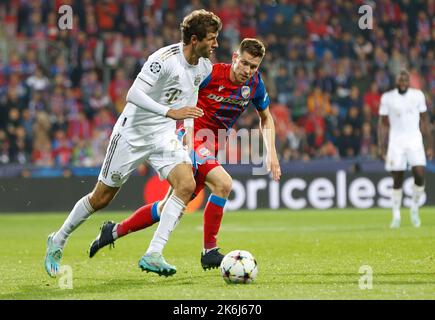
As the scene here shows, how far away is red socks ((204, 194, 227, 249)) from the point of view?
27.4 feet

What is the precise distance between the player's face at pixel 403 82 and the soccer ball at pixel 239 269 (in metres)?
7.13

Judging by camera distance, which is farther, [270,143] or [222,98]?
[222,98]

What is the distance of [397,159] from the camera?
14.1 m

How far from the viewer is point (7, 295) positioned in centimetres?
678

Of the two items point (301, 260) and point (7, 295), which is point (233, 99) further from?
point (7, 295)

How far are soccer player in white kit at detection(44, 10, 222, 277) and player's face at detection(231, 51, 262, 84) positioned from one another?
1.13 ft

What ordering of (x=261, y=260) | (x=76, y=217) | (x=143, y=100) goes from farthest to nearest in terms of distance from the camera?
(x=261, y=260) < (x=76, y=217) < (x=143, y=100)

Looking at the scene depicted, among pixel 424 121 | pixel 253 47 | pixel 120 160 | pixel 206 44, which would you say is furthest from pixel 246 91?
pixel 424 121

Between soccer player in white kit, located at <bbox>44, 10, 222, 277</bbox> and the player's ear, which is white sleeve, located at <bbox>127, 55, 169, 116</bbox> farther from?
the player's ear

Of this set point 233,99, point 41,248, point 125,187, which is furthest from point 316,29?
point 233,99

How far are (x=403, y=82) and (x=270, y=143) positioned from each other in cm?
592

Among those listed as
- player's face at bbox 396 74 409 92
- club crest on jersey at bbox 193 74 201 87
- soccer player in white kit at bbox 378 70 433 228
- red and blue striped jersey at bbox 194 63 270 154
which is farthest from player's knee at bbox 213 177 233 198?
player's face at bbox 396 74 409 92

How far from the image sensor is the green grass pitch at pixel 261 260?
6781 mm

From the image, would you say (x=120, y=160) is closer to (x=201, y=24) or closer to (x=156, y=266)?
(x=156, y=266)
